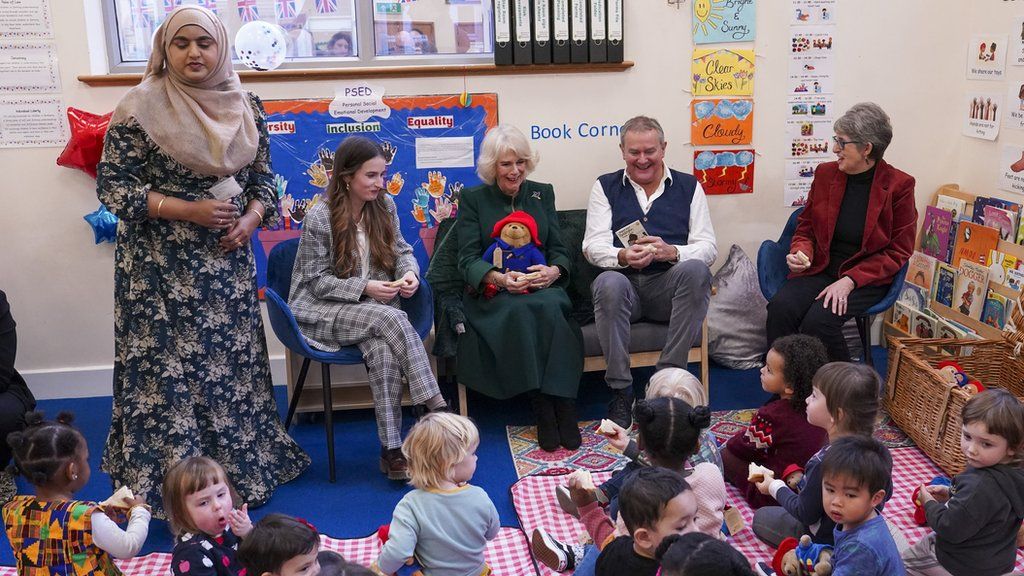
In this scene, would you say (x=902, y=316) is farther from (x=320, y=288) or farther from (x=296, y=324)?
(x=296, y=324)

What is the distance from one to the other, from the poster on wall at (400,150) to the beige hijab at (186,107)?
1.17 meters

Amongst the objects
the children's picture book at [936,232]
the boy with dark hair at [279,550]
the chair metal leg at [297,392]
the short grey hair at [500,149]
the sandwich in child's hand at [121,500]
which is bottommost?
the chair metal leg at [297,392]

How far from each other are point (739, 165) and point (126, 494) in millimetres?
3140

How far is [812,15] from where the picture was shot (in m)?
4.39

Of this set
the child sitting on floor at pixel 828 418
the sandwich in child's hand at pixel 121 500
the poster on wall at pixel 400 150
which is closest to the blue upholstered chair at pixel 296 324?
the poster on wall at pixel 400 150

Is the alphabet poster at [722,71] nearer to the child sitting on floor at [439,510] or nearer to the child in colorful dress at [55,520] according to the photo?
the child sitting on floor at [439,510]

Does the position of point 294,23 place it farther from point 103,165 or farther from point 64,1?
point 103,165

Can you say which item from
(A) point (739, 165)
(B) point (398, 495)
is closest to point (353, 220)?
(B) point (398, 495)

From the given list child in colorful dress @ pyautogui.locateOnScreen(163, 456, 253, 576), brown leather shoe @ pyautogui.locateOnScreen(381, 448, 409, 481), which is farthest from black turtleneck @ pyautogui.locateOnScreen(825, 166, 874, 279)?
child in colorful dress @ pyautogui.locateOnScreen(163, 456, 253, 576)

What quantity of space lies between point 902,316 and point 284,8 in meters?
3.34

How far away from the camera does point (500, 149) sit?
388 centimetres

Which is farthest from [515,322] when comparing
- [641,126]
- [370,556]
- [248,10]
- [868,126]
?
[248,10]

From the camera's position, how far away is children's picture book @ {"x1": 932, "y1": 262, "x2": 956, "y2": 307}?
4.43 meters

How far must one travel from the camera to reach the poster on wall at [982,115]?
14.1 feet
